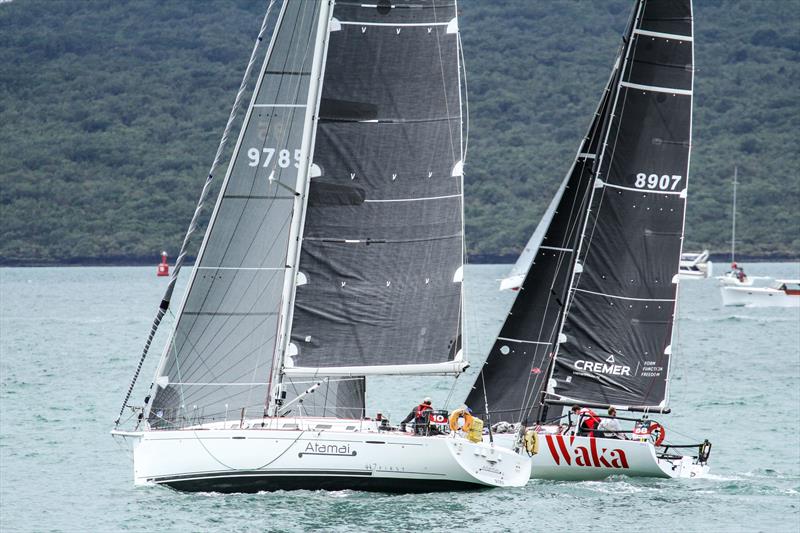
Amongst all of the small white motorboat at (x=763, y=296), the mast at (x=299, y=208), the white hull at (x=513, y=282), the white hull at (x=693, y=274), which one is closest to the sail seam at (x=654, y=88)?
the mast at (x=299, y=208)

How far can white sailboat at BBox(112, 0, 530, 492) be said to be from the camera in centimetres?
2489

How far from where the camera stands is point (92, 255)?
6944 inches

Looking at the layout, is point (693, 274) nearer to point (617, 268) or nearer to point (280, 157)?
point (617, 268)

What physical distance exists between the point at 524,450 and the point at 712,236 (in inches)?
5797

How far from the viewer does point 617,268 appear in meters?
29.4

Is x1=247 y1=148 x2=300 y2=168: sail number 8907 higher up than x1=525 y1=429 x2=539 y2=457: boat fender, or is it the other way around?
x1=247 y1=148 x2=300 y2=168: sail number 8907

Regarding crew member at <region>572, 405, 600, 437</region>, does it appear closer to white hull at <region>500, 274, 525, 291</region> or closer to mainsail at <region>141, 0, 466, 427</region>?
mainsail at <region>141, 0, 466, 427</region>

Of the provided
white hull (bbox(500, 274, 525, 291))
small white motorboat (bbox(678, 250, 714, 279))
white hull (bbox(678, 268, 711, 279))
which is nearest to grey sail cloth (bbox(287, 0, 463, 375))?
white hull (bbox(500, 274, 525, 291))

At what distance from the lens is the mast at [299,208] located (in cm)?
2469

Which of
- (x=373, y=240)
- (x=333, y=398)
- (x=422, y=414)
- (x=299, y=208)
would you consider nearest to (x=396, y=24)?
(x=299, y=208)

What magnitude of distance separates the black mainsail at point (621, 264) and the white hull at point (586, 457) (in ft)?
6.45

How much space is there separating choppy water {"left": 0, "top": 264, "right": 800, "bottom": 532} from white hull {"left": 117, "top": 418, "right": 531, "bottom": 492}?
0.39 metres

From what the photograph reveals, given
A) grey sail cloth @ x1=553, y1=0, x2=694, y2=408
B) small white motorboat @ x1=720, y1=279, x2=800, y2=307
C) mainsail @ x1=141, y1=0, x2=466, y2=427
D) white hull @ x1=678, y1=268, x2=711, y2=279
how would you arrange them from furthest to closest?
white hull @ x1=678, y1=268, x2=711, y2=279, small white motorboat @ x1=720, y1=279, x2=800, y2=307, grey sail cloth @ x1=553, y1=0, x2=694, y2=408, mainsail @ x1=141, y1=0, x2=466, y2=427

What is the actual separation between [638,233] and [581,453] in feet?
15.6
